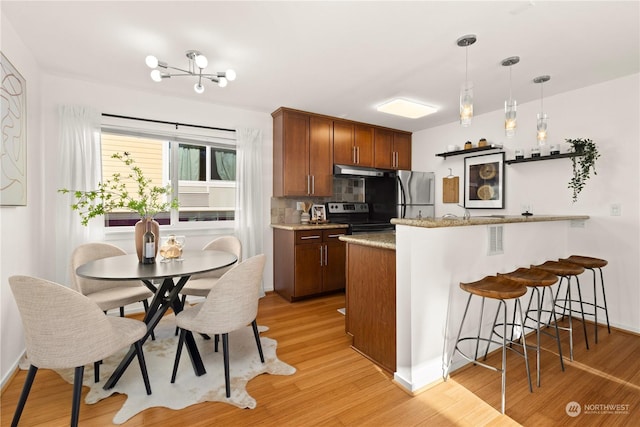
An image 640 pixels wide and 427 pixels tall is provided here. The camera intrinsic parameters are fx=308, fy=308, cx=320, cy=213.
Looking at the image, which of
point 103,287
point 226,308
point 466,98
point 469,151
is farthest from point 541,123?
point 103,287

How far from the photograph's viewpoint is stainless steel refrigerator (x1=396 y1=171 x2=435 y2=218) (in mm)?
4527

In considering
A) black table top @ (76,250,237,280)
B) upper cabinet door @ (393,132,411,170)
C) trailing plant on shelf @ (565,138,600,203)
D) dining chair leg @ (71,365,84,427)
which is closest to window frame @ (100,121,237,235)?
black table top @ (76,250,237,280)

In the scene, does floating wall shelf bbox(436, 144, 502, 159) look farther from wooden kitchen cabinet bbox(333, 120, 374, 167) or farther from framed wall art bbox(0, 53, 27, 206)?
framed wall art bbox(0, 53, 27, 206)

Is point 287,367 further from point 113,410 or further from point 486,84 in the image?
point 486,84

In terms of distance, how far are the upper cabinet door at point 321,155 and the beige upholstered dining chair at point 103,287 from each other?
2.29 m

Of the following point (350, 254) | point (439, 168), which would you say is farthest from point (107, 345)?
point (439, 168)

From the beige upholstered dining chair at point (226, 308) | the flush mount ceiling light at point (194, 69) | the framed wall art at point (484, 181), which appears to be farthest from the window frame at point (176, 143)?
the framed wall art at point (484, 181)

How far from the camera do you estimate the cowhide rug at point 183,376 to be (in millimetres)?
1818

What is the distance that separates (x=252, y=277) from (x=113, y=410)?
104 centimetres

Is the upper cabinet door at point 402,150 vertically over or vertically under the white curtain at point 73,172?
over

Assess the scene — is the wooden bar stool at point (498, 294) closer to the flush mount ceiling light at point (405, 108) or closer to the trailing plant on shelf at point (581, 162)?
the trailing plant on shelf at point (581, 162)

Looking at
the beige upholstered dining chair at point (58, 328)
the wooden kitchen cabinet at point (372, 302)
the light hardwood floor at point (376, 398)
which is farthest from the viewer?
the wooden kitchen cabinet at point (372, 302)

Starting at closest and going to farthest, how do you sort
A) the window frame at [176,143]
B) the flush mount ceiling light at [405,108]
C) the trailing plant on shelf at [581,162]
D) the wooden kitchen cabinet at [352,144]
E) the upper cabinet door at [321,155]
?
1. the trailing plant on shelf at [581,162]
2. the window frame at [176,143]
3. the flush mount ceiling light at [405,108]
4. the upper cabinet door at [321,155]
5. the wooden kitchen cabinet at [352,144]

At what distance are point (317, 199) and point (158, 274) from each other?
9.48ft
